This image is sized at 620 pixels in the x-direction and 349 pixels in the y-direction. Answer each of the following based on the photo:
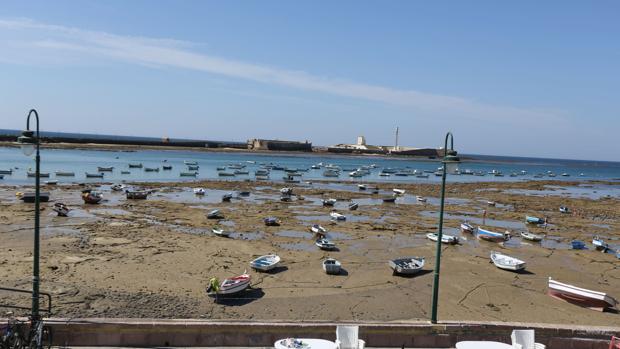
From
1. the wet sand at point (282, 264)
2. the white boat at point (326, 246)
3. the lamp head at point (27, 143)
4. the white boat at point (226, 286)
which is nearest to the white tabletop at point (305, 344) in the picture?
the lamp head at point (27, 143)

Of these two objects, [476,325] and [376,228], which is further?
[376,228]

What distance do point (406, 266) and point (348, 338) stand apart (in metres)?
14.8

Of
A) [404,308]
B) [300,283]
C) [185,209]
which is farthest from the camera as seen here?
[185,209]

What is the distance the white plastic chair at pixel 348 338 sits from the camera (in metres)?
9.62

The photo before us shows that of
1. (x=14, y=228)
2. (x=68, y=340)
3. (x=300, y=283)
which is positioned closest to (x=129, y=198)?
(x=14, y=228)

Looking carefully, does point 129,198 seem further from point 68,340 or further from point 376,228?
point 68,340

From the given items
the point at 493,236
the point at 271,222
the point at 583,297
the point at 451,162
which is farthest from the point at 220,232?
the point at 451,162

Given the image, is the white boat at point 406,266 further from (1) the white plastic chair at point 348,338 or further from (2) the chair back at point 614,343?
(1) the white plastic chair at point 348,338

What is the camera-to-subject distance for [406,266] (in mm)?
23875

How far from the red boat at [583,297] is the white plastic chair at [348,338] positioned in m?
14.7

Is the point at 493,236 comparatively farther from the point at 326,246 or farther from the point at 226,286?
the point at 226,286

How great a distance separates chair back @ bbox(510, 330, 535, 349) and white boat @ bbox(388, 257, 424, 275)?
1333 cm

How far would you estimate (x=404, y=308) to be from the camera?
18875mm

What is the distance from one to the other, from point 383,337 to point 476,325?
2311mm
